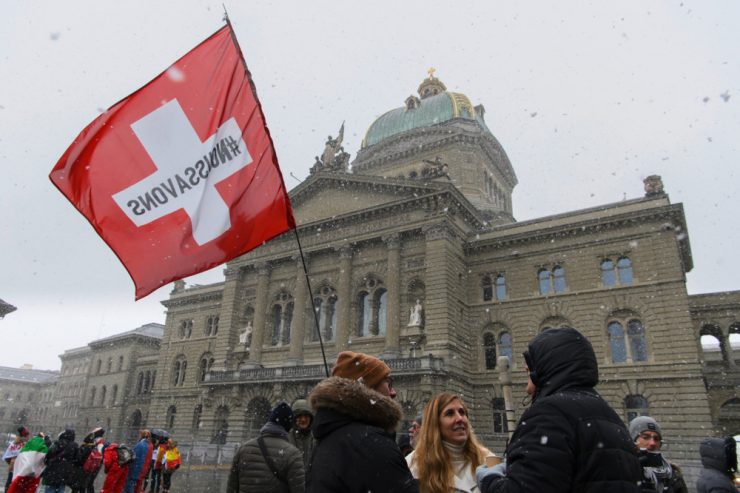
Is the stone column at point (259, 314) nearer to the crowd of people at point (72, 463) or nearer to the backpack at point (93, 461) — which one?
the crowd of people at point (72, 463)

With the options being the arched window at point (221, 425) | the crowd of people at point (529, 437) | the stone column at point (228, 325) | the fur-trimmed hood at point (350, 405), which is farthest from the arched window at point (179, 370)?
the fur-trimmed hood at point (350, 405)

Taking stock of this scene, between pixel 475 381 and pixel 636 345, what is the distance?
9.06 metres

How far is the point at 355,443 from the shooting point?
277 centimetres

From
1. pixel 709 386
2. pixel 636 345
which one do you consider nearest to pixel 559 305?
pixel 636 345

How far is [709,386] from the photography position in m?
30.7

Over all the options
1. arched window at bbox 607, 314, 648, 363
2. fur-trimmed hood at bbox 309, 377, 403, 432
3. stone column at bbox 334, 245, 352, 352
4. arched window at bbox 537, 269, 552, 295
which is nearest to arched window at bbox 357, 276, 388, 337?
stone column at bbox 334, 245, 352, 352

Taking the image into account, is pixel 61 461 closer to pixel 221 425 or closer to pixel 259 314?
pixel 221 425

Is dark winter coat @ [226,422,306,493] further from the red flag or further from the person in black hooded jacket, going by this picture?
the person in black hooded jacket

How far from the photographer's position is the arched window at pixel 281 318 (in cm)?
3526

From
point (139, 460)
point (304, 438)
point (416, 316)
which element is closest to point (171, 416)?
point (416, 316)

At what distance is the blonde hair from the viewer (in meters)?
3.95

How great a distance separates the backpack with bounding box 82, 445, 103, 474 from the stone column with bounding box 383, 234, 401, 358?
739 inches

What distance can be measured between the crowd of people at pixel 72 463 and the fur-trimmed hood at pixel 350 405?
9.77m

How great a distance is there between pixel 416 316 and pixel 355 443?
89.6 feet
